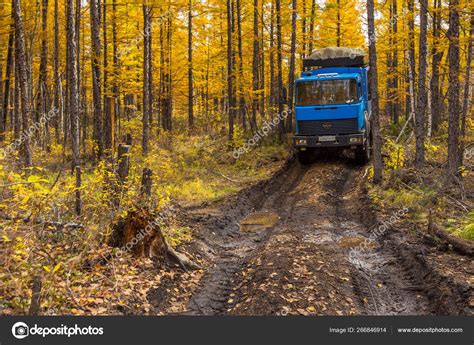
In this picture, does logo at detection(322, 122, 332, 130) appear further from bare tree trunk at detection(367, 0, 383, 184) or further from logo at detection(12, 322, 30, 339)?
logo at detection(12, 322, 30, 339)

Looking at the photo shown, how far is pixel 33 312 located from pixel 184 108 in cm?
3661

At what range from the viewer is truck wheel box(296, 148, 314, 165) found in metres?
16.9

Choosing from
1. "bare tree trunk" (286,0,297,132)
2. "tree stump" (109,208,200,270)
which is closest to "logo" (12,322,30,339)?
"tree stump" (109,208,200,270)

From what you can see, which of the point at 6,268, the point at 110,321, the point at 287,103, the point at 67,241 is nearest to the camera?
the point at 110,321

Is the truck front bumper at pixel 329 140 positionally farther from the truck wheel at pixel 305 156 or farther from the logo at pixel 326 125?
the truck wheel at pixel 305 156

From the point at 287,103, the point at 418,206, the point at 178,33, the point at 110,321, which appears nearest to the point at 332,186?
the point at 418,206

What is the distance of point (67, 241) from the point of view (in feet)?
22.2

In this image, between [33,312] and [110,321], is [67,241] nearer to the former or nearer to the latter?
[33,312]

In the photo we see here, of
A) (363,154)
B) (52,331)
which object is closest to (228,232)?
(52,331)

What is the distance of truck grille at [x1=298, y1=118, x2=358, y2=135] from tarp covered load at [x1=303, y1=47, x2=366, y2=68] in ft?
10.1

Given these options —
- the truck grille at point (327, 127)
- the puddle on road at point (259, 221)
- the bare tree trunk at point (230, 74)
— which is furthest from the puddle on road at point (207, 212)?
the bare tree trunk at point (230, 74)

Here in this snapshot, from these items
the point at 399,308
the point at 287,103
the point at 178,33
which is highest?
the point at 178,33

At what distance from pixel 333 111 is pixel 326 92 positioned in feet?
2.59

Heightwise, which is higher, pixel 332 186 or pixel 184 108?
pixel 184 108
